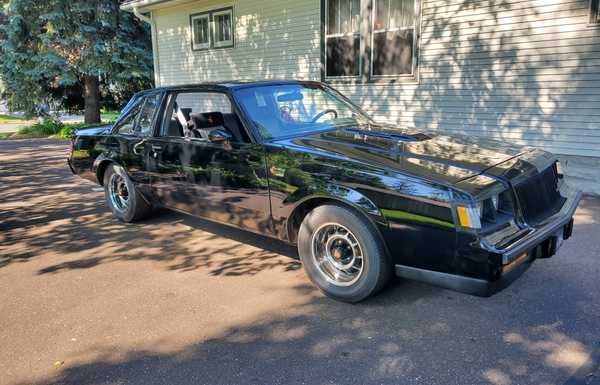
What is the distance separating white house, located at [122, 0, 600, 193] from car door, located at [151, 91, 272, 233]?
359cm

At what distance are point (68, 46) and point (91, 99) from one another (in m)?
2.12

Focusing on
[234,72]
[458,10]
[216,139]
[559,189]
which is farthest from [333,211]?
[234,72]

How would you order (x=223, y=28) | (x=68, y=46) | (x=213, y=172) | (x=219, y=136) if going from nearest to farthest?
(x=219, y=136), (x=213, y=172), (x=223, y=28), (x=68, y=46)

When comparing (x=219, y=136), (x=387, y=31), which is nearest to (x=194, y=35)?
(x=387, y=31)

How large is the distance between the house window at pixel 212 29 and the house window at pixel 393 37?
14.7 ft

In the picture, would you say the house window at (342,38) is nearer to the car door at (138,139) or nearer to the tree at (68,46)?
the car door at (138,139)

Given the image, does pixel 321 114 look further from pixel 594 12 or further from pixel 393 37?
pixel 393 37

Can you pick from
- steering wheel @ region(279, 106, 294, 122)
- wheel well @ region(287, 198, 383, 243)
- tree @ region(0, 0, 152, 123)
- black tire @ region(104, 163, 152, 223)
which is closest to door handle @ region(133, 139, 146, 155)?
black tire @ region(104, 163, 152, 223)

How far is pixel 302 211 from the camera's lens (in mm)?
3799

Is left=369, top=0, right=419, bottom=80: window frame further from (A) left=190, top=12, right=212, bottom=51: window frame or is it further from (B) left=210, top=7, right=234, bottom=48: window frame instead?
(A) left=190, top=12, right=212, bottom=51: window frame

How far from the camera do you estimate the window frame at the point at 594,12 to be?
6586 mm

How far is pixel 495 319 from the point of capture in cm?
334

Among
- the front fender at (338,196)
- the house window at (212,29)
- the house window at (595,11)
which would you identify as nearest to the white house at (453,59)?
the house window at (595,11)

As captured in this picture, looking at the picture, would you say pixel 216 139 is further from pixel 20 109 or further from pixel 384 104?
pixel 20 109
